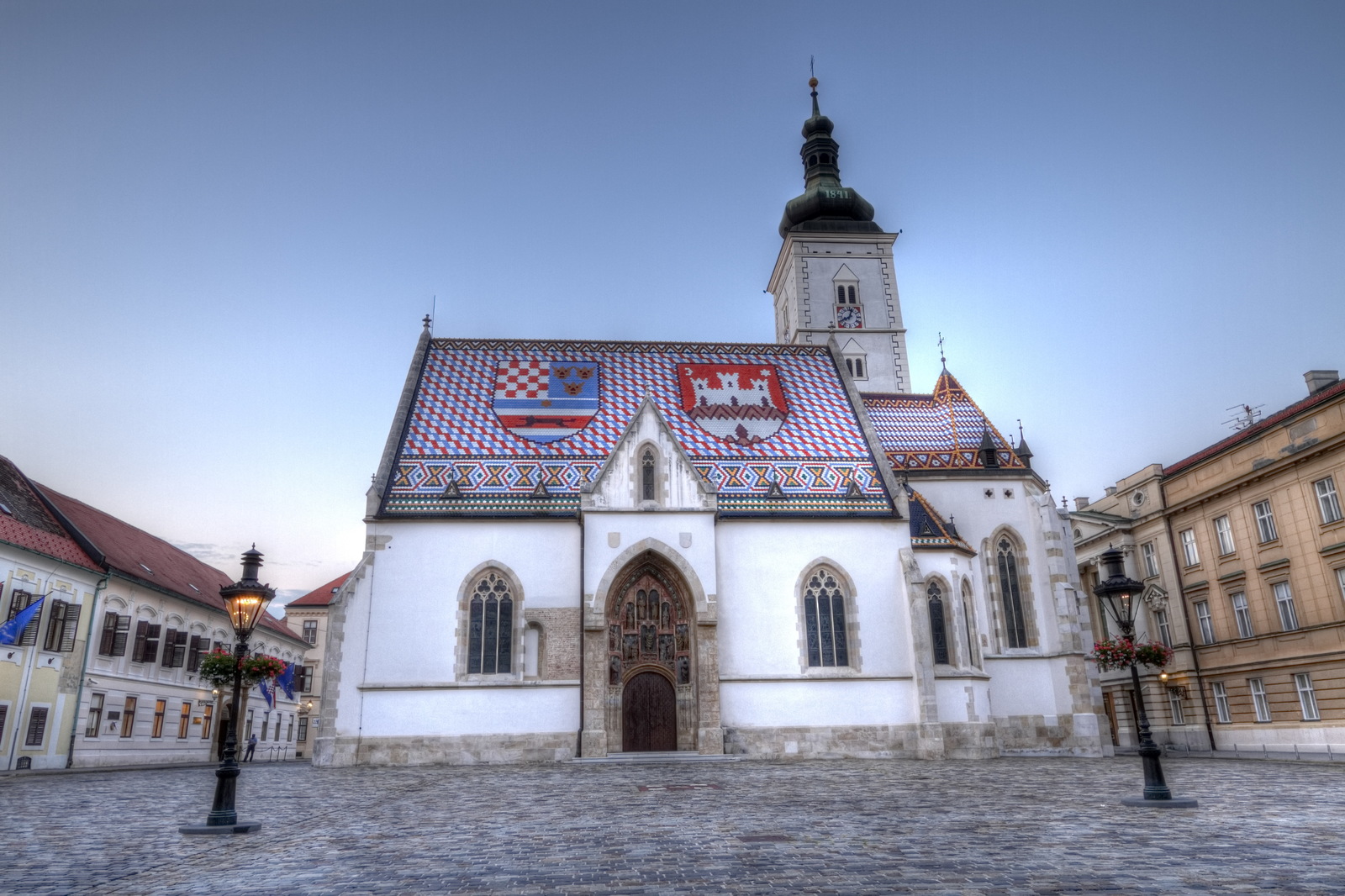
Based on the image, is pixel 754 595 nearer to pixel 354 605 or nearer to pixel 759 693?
pixel 759 693

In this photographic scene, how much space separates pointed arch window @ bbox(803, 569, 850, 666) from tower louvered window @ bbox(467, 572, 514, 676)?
934cm

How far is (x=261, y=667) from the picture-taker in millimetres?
31656

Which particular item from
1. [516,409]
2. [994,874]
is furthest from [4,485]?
[994,874]

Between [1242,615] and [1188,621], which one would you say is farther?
[1188,621]

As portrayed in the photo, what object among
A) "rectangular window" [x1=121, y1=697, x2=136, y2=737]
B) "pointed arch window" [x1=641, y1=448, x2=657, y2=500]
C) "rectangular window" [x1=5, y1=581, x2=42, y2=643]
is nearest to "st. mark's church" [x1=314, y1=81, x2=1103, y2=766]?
"pointed arch window" [x1=641, y1=448, x2=657, y2=500]

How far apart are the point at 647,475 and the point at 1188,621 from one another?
25.7m

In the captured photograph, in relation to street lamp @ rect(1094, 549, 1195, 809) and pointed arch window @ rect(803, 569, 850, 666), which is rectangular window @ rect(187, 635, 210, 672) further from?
street lamp @ rect(1094, 549, 1195, 809)

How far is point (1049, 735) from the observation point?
2981 cm

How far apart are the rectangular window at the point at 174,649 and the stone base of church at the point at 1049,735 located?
32148 millimetres

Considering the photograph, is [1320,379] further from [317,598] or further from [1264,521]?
[317,598]

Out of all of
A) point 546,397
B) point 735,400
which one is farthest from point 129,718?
point 735,400

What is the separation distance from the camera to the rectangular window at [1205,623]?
121ft

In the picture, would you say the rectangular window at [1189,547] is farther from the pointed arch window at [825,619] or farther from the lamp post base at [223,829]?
the lamp post base at [223,829]

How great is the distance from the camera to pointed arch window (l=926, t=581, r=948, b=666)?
28812mm
